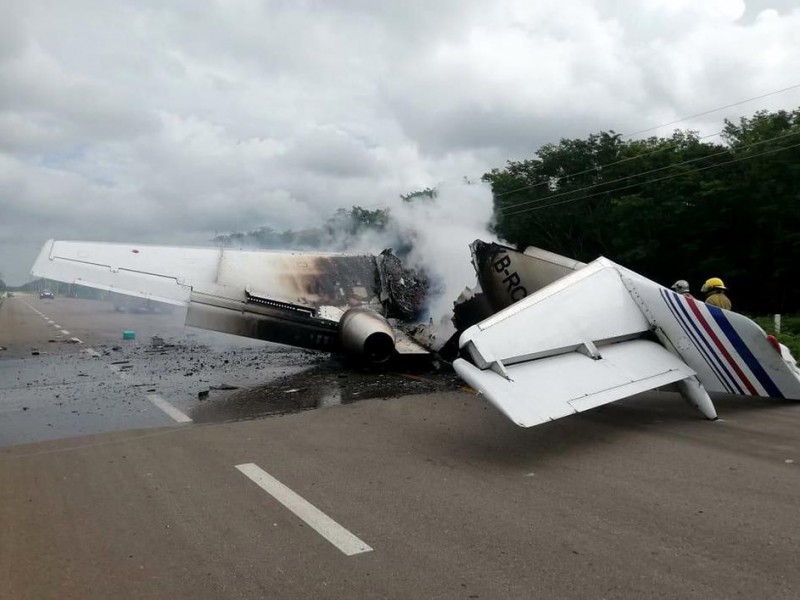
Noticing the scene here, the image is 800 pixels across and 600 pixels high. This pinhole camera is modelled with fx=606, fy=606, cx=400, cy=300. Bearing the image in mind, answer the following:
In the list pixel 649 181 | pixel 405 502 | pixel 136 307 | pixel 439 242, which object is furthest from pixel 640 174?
pixel 136 307

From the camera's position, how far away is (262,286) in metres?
12.4

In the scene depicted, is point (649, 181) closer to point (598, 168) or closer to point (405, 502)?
point (598, 168)

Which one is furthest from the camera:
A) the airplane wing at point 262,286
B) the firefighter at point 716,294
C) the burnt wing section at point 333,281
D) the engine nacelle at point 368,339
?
the burnt wing section at point 333,281

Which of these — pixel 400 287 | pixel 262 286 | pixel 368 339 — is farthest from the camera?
pixel 400 287

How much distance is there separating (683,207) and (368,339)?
57.3 feet

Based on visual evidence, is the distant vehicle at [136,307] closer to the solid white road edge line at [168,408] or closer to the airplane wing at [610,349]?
the solid white road edge line at [168,408]

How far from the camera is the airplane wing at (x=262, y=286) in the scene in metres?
11.4

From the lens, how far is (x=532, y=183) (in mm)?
30781

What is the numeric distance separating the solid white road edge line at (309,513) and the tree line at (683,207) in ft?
43.3

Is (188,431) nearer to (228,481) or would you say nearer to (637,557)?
(228,481)

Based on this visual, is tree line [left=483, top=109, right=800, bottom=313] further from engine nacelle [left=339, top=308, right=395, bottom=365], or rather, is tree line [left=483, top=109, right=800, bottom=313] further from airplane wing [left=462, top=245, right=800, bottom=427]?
airplane wing [left=462, top=245, right=800, bottom=427]

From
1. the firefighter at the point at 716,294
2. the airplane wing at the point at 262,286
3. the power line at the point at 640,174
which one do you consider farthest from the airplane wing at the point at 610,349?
the power line at the point at 640,174

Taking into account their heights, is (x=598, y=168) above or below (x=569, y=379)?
above

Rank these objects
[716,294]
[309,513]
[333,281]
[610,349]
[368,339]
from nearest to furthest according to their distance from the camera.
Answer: [309,513] < [610,349] < [716,294] < [368,339] < [333,281]
